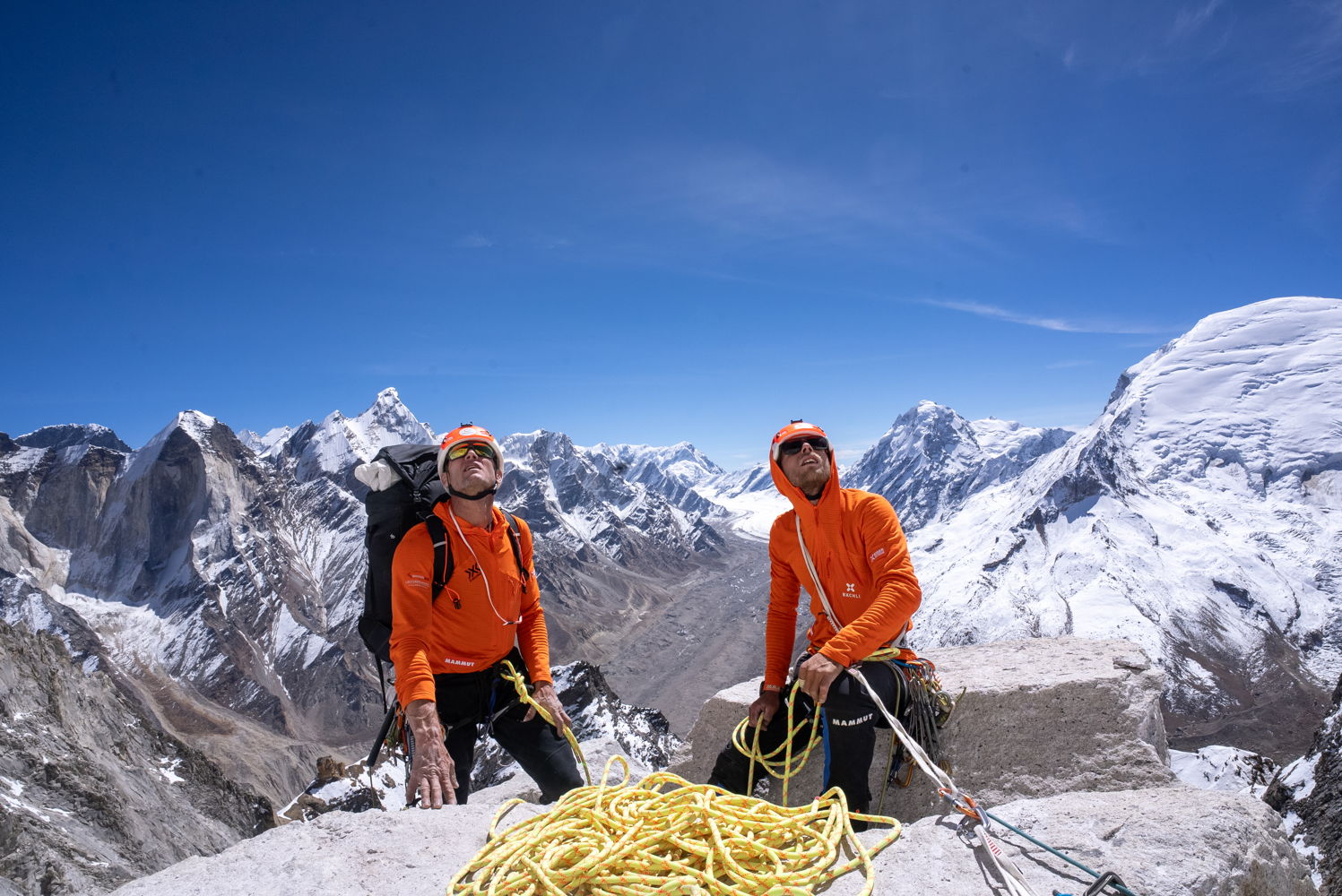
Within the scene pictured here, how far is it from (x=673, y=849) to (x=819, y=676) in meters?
1.71

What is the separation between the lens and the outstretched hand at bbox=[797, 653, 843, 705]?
516 cm

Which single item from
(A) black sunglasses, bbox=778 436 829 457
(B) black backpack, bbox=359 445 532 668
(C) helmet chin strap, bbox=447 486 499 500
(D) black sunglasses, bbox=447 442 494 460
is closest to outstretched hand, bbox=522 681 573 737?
(B) black backpack, bbox=359 445 532 668

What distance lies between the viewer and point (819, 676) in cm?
517

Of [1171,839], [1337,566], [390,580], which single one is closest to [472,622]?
[390,580]

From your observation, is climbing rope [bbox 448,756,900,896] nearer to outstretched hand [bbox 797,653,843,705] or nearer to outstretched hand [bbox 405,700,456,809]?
outstretched hand [bbox 797,653,843,705]

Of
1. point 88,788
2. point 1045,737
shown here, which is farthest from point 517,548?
point 88,788

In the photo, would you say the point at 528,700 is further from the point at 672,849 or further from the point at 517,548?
the point at 672,849

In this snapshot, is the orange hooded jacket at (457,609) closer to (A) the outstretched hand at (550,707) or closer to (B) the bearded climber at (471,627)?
(B) the bearded climber at (471,627)

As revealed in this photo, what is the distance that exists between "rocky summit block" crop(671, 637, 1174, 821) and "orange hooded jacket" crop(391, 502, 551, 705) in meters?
3.47

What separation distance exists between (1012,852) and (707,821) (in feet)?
6.05

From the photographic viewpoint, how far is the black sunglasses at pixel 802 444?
6.04 m

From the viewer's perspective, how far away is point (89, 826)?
3450 centimetres

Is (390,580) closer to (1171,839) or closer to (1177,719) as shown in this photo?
(1171,839)

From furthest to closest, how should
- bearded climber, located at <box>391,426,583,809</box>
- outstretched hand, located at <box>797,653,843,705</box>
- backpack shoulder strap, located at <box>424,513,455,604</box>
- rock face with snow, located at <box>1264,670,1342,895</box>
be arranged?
rock face with snow, located at <box>1264,670,1342,895</box> → backpack shoulder strap, located at <box>424,513,455,604</box> → bearded climber, located at <box>391,426,583,809</box> → outstretched hand, located at <box>797,653,843,705</box>
